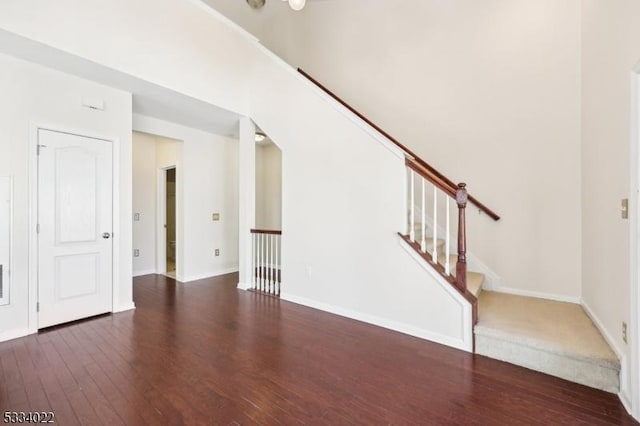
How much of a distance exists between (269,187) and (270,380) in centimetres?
493

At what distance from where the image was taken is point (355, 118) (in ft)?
10.5

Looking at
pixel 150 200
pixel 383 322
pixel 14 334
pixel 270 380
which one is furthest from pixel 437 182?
→ pixel 150 200

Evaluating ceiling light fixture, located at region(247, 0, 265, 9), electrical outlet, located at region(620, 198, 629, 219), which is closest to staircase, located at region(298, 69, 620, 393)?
electrical outlet, located at region(620, 198, 629, 219)

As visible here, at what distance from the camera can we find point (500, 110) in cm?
338

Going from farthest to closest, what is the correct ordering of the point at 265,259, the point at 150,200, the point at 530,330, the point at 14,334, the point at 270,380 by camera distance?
the point at 150,200, the point at 265,259, the point at 14,334, the point at 530,330, the point at 270,380

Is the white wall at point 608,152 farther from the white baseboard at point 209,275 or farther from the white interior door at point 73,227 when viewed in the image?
the white baseboard at point 209,275

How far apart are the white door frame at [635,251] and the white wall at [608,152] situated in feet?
0.10

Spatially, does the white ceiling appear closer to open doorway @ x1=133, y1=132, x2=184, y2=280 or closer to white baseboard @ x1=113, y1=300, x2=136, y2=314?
open doorway @ x1=133, y1=132, x2=184, y2=280

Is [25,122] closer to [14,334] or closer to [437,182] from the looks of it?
[14,334]

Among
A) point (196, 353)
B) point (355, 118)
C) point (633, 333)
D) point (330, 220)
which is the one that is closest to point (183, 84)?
point (355, 118)

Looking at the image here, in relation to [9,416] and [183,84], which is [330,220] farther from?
[9,416]

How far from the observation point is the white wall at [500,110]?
3057mm

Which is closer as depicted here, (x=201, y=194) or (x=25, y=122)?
(x=25, y=122)

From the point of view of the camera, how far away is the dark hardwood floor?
1712 mm
